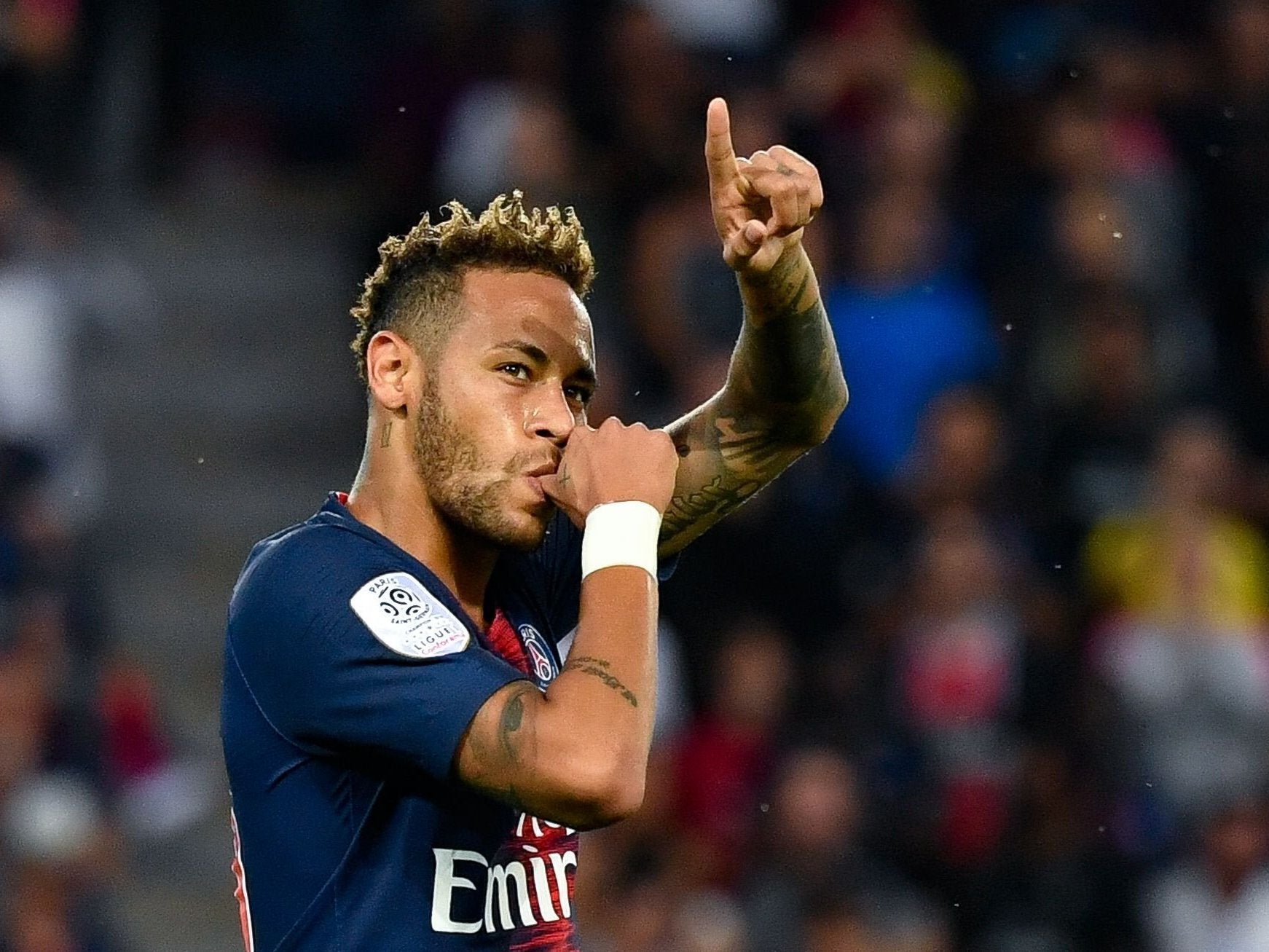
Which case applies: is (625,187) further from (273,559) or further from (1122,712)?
(273,559)

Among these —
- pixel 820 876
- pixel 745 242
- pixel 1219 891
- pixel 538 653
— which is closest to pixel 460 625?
pixel 538 653

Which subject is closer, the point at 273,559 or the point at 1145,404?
the point at 273,559

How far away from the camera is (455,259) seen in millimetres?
3504

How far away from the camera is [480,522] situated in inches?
131

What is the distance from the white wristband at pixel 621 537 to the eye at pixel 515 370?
0.28 metres

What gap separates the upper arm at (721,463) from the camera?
4027mm

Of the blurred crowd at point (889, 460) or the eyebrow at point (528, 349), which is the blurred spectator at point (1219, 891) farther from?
the eyebrow at point (528, 349)

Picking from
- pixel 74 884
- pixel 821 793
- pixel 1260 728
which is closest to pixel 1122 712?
pixel 1260 728

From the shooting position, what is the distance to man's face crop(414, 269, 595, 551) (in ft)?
11.0

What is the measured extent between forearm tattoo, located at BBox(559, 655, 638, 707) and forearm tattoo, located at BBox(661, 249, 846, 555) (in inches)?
38.6

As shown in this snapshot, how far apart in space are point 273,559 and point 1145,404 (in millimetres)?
5818

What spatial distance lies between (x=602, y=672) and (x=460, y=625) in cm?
29

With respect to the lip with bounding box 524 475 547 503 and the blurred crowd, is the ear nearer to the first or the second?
the lip with bounding box 524 475 547 503

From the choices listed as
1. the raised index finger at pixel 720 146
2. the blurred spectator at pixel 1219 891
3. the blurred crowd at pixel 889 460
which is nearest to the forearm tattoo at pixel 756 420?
the raised index finger at pixel 720 146
